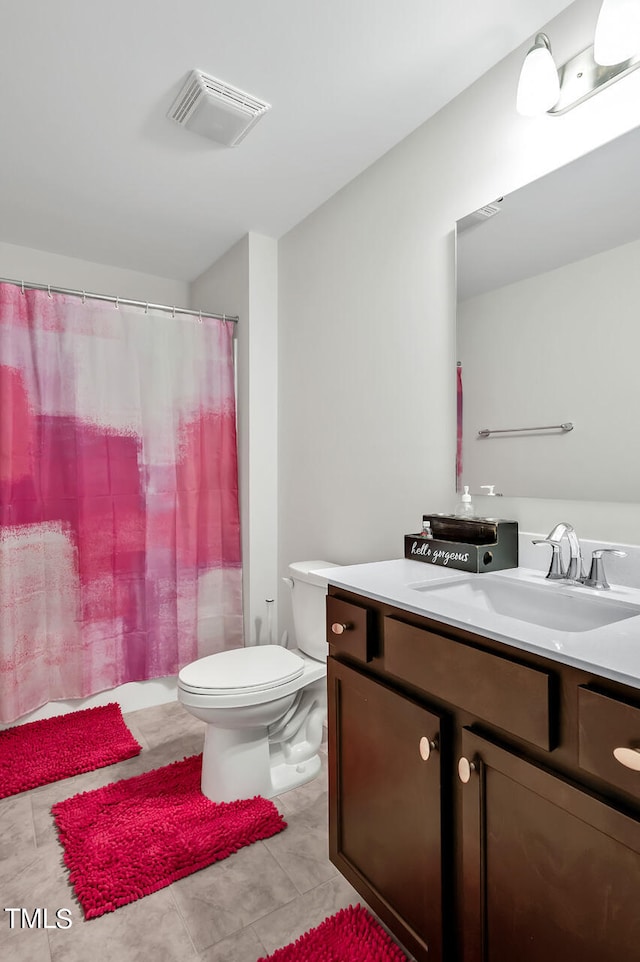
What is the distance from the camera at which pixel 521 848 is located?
34.0 inches

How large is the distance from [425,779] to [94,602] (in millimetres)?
1870

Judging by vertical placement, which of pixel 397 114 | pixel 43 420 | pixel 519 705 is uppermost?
pixel 397 114

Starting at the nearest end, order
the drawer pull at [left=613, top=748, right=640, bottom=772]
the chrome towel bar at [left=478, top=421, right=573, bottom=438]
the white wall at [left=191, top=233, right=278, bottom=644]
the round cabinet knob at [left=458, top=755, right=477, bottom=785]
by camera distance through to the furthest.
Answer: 1. the drawer pull at [left=613, top=748, right=640, bottom=772]
2. the round cabinet knob at [left=458, top=755, right=477, bottom=785]
3. the chrome towel bar at [left=478, top=421, right=573, bottom=438]
4. the white wall at [left=191, top=233, right=278, bottom=644]

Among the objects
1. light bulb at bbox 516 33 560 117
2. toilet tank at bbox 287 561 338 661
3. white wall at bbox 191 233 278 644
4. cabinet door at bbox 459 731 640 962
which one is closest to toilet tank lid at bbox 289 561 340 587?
toilet tank at bbox 287 561 338 661

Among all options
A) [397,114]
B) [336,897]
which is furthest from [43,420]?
[336,897]

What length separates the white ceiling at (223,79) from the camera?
4.59 ft

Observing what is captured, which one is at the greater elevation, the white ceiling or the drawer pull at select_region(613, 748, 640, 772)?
the white ceiling

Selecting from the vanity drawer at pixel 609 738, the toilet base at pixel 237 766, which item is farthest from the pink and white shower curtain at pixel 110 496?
the vanity drawer at pixel 609 738

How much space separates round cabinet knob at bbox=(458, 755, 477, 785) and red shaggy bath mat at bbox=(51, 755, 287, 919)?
98 centimetres

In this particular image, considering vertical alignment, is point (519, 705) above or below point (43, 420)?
below

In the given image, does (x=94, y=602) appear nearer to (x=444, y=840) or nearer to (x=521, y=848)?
(x=444, y=840)

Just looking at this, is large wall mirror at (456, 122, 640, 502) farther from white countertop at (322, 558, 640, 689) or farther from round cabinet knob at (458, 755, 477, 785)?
round cabinet knob at (458, 755, 477, 785)

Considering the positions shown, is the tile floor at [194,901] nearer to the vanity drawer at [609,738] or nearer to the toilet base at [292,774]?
the toilet base at [292,774]

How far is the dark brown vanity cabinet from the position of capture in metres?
0.75
